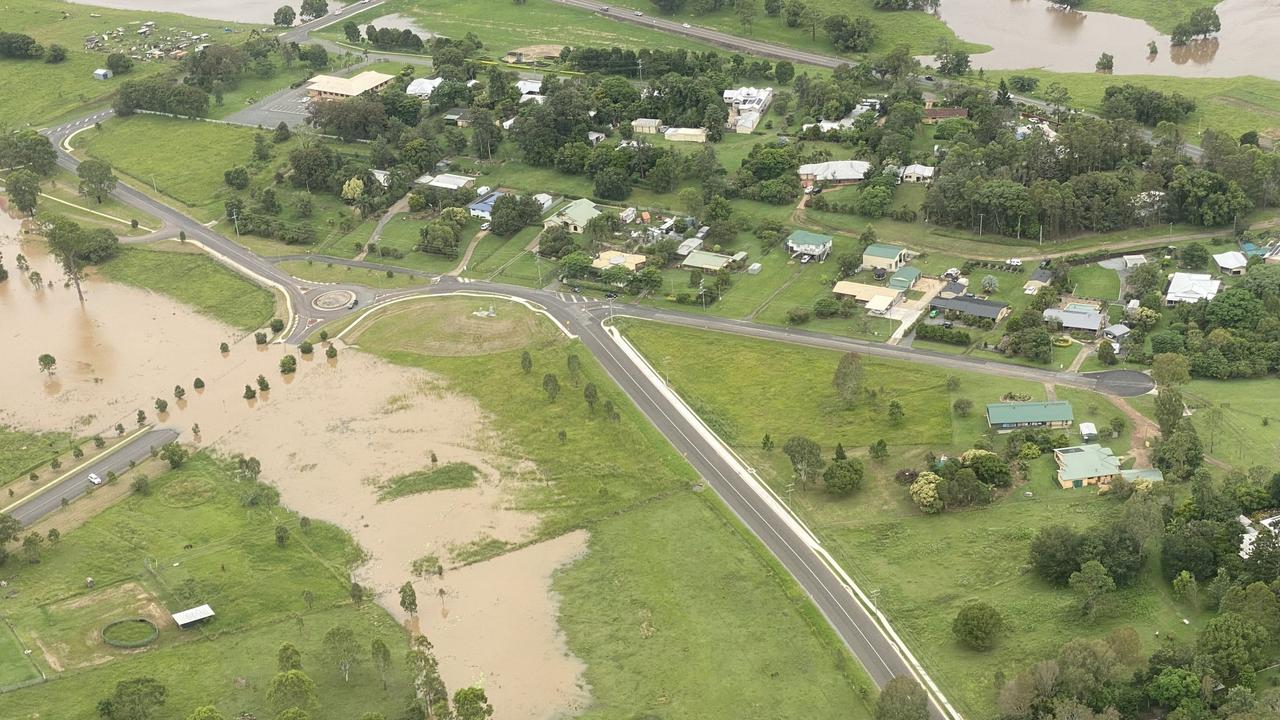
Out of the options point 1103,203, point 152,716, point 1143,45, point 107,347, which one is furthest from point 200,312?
point 1143,45

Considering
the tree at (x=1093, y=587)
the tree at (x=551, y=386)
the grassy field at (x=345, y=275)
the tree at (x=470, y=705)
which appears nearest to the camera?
the tree at (x=470, y=705)

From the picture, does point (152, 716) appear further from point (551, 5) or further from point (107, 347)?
point (551, 5)

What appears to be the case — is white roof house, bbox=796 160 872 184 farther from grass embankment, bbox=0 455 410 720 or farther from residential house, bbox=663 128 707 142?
grass embankment, bbox=0 455 410 720

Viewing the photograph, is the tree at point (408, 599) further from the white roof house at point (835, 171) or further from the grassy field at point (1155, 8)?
the grassy field at point (1155, 8)

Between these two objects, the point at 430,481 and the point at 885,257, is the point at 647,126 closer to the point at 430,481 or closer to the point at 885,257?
the point at 885,257

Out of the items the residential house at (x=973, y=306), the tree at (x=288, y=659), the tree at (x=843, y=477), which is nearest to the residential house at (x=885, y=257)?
the residential house at (x=973, y=306)

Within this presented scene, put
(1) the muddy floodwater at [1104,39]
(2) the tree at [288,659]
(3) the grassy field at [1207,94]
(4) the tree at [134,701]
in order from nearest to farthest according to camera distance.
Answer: (4) the tree at [134,701]
(2) the tree at [288,659]
(3) the grassy field at [1207,94]
(1) the muddy floodwater at [1104,39]

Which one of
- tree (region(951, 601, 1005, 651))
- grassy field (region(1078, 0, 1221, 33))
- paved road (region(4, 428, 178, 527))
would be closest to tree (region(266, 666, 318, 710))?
paved road (region(4, 428, 178, 527))
